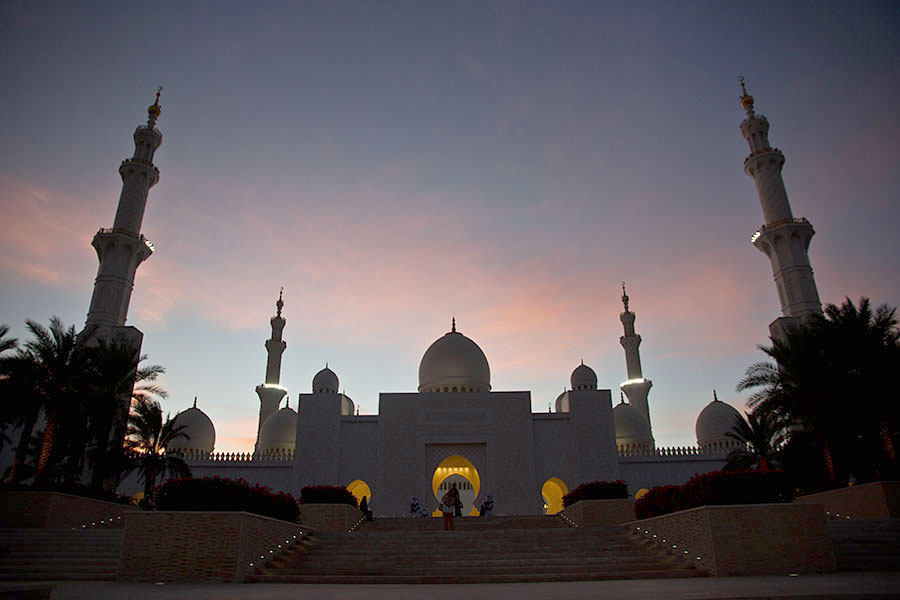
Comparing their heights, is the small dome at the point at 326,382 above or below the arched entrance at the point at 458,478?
above

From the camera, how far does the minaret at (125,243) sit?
26188 mm

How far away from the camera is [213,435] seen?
3309 cm

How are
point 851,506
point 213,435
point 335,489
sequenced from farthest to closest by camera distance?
point 213,435 → point 335,489 → point 851,506

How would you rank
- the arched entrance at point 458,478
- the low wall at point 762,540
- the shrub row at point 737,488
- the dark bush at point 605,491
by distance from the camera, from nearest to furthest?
the low wall at point 762,540, the shrub row at point 737,488, the dark bush at point 605,491, the arched entrance at point 458,478

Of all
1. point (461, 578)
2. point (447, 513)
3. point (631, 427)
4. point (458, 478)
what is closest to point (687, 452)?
point (631, 427)

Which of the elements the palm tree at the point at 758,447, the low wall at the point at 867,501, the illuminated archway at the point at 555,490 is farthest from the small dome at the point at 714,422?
the low wall at the point at 867,501

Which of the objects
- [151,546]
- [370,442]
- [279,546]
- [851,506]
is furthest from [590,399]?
[151,546]

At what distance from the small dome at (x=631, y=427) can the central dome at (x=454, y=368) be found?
8.21 meters

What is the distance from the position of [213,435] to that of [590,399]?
20.2 metres

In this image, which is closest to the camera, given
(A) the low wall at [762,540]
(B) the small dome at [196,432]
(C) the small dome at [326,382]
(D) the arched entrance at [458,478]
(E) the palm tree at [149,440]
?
(A) the low wall at [762,540]

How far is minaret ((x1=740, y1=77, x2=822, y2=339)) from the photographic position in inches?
1048

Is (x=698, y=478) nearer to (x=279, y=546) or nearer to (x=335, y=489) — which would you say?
(x=279, y=546)

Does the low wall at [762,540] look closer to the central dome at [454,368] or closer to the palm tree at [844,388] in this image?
the palm tree at [844,388]

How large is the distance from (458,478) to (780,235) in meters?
21.0
